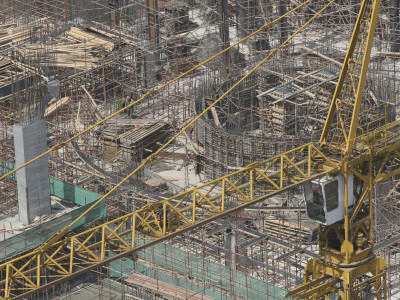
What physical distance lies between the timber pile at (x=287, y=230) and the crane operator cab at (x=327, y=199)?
7186 millimetres

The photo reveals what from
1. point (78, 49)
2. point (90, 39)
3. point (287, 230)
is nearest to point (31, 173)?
point (287, 230)

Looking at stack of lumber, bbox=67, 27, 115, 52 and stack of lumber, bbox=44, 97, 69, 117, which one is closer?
stack of lumber, bbox=44, 97, 69, 117

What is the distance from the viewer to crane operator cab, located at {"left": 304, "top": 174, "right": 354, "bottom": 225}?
44.8m

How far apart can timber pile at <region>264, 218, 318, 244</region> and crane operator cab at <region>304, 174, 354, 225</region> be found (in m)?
7.19

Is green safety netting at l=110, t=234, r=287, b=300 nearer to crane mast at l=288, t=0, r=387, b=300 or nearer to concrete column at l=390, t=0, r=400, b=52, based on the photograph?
crane mast at l=288, t=0, r=387, b=300

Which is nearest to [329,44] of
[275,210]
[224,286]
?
[275,210]

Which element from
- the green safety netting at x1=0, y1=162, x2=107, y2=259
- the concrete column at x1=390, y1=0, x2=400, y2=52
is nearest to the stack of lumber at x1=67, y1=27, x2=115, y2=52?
the green safety netting at x1=0, y1=162, x2=107, y2=259

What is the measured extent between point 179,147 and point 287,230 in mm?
10478

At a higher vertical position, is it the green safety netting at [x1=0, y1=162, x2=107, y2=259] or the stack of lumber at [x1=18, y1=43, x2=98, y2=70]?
the stack of lumber at [x1=18, y1=43, x2=98, y2=70]

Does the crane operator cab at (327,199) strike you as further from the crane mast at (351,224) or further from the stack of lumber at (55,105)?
the stack of lumber at (55,105)

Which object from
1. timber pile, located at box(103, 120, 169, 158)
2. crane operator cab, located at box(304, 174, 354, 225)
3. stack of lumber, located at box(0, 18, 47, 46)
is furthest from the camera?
stack of lumber, located at box(0, 18, 47, 46)

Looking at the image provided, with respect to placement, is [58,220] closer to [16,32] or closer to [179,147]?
[179,147]

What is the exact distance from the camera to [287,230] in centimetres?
5303

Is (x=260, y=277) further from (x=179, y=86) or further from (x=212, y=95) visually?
(x=179, y=86)
